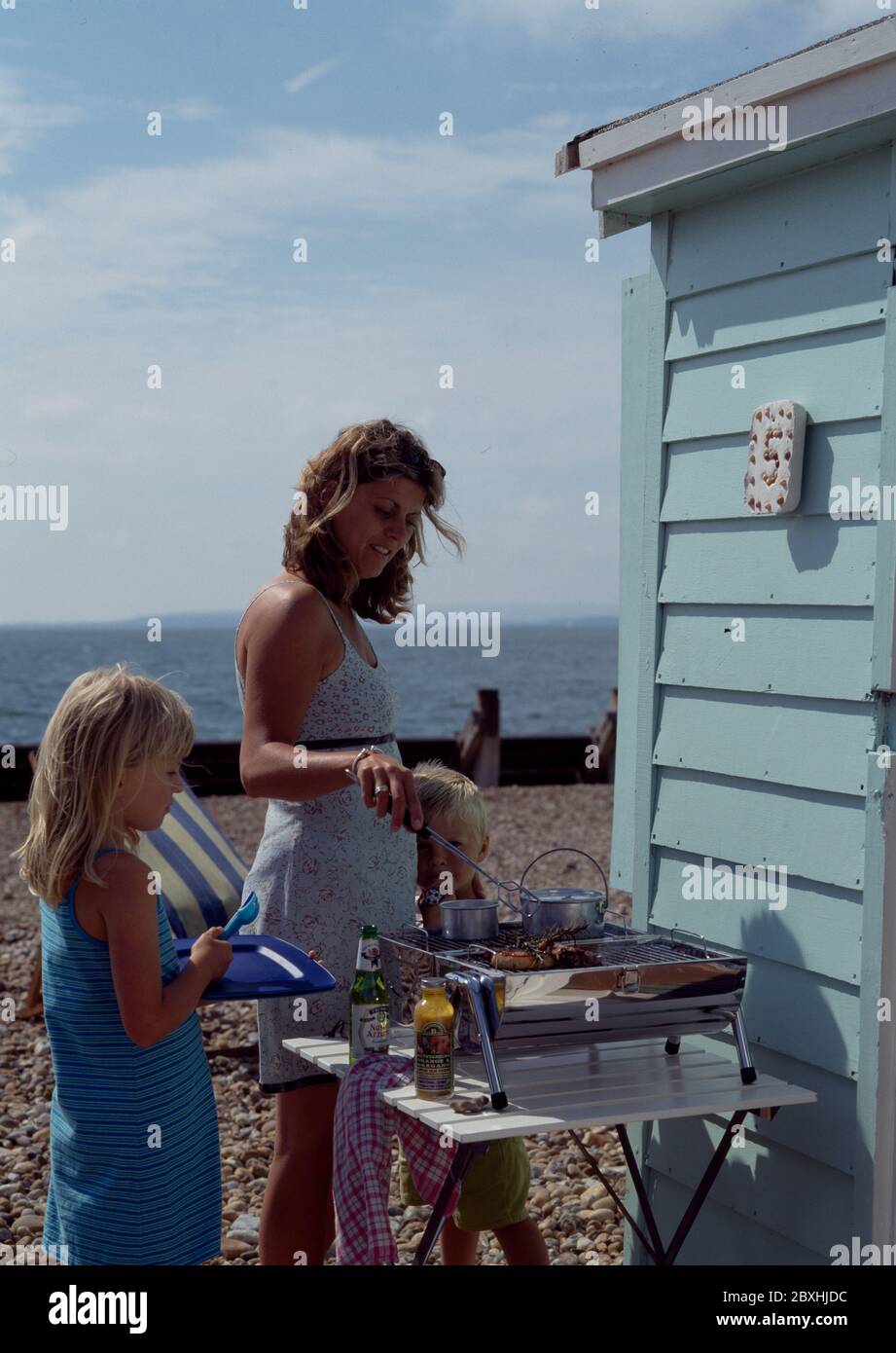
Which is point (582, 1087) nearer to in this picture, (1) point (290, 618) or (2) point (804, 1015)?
(2) point (804, 1015)

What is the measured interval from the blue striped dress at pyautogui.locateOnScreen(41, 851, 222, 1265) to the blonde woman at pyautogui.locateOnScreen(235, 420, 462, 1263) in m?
0.34

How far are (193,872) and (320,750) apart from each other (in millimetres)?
2600

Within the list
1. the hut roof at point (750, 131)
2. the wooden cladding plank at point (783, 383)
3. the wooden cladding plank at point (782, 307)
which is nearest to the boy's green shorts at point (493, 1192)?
the wooden cladding plank at point (783, 383)

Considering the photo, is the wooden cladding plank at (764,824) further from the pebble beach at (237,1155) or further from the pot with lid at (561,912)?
the pebble beach at (237,1155)

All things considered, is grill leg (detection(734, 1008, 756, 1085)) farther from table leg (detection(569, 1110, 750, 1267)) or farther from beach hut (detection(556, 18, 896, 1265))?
beach hut (detection(556, 18, 896, 1265))

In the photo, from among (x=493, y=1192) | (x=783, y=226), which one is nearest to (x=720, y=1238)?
(x=493, y=1192)

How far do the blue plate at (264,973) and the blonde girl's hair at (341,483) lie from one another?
2.53 ft

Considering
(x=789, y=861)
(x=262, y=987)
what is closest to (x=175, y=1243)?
(x=262, y=987)

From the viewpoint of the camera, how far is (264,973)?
9.29ft

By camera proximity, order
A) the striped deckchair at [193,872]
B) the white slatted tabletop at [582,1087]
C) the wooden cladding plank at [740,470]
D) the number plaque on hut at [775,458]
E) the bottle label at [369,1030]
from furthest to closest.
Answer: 1. the striped deckchair at [193,872]
2. the number plaque on hut at [775,458]
3. the wooden cladding plank at [740,470]
4. the bottle label at [369,1030]
5. the white slatted tabletop at [582,1087]

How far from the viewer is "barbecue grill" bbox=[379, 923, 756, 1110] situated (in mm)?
2721

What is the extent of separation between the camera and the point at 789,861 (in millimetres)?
3314

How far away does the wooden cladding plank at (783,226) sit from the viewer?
311 centimetres
